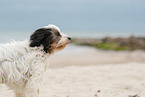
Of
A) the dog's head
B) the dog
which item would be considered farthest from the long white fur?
the dog's head

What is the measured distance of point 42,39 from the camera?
388 centimetres

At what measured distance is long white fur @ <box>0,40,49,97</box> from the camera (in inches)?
140

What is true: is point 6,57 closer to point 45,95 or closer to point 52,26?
point 52,26

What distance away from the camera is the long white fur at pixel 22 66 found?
356 centimetres

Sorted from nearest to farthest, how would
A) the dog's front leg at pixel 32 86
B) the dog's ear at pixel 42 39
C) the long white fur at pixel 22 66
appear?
1. the long white fur at pixel 22 66
2. the dog's front leg at pixel 32 86
3. the dog's ear at pixel 42 39

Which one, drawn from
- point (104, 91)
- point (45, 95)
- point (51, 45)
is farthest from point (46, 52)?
point (104, 91)

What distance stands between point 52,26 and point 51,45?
0.41 metres

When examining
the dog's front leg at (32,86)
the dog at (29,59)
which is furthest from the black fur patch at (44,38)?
the dog's front leg at (32,86)

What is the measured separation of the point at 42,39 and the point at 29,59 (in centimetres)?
46

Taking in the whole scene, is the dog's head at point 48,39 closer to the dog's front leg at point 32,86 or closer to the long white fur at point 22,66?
the long white fur at point 22,66

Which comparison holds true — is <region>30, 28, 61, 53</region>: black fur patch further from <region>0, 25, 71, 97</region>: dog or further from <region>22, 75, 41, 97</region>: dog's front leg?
<region>22, 75, 41, 97</region>: dog's front leg

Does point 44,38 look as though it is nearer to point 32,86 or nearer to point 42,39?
point 42,39

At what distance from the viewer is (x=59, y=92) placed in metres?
5.29

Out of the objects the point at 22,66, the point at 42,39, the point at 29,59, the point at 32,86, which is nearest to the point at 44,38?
the point at 42,39
